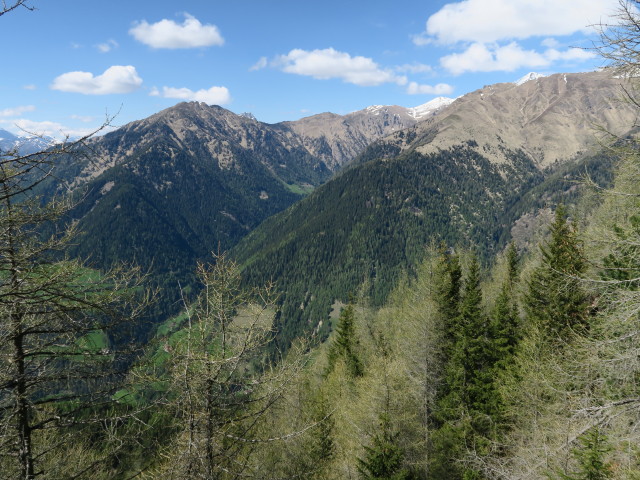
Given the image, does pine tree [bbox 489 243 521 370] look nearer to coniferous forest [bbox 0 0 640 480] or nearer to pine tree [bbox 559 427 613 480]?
coniferous forest [bbox 0 0 640 480]

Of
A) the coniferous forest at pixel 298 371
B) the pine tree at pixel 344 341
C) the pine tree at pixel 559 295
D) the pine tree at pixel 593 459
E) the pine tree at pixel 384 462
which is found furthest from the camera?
the pine tree at pixel 344 341

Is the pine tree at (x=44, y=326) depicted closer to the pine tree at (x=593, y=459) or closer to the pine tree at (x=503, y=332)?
the pine tree at (x=593, y=459)

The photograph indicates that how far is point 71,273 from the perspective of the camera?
855 centimetres

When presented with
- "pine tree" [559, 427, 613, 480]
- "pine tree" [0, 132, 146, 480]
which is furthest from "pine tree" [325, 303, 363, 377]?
"pine tree" [0, 132, 146, 480]

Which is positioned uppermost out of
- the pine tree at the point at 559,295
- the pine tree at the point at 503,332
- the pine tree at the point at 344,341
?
the pine tree at the point at 559,295

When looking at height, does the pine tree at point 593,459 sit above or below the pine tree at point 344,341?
above

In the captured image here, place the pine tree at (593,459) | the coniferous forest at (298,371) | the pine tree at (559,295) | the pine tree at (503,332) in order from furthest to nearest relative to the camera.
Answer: the pine tree at (503,332), the pine tree at (559,295), the pine tree at (593,459), the coniferous forest at (298,371)

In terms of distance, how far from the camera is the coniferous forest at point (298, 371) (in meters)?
8.20

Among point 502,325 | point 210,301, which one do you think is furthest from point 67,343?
point 502,325

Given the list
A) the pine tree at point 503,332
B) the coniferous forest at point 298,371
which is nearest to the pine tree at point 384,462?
the coniferous forest at point 298,371

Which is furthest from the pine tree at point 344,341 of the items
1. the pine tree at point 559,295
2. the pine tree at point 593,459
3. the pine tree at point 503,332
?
the pine tree at point 593,459

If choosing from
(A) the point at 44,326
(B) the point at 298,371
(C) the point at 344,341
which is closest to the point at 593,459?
(B) the point at 298,371

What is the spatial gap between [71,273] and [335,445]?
2541cm

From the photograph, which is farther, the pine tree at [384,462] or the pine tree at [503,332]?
the pine tree at [503,332]
